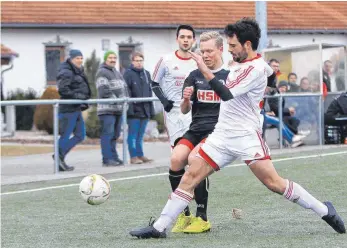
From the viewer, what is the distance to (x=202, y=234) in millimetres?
9039

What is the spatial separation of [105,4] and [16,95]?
751 centimetres

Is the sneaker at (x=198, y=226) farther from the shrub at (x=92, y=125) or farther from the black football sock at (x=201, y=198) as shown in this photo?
the shrub at (x=92, y=125)

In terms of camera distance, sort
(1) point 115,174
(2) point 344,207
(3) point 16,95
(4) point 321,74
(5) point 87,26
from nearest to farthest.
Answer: (2) point 344,207 → (1) point 115,174 → (4) point 321,74 → (3) point 16,95 → (5) point 87,26

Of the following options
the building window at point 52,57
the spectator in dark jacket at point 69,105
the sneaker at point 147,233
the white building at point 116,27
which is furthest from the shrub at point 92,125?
the sneaker at point 147,233

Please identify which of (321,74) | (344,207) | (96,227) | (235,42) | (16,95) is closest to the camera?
(235,42)

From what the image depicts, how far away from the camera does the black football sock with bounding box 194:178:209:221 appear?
940 cm

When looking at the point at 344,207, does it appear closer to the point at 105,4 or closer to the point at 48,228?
the point at 48,228

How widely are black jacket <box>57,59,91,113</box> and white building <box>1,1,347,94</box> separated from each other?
20.6 meters

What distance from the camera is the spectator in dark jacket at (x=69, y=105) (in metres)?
15.7

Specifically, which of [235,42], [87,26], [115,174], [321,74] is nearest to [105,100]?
[115,174]

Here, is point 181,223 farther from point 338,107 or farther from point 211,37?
point 338,107

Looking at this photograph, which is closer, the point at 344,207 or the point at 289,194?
the point at 289,194

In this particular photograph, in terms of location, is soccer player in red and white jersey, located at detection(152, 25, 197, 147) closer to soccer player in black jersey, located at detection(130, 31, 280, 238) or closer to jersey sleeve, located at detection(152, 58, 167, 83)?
jersey sleeve, located at detection(152, 58, 167, 83)

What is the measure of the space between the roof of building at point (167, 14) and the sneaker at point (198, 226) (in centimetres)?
2790
